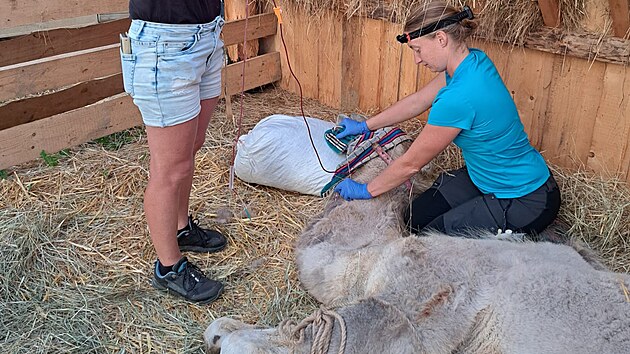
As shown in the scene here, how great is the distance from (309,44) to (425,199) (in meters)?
2.44

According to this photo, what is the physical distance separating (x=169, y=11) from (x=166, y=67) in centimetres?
24

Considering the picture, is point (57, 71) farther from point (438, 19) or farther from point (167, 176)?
point (438, 19)

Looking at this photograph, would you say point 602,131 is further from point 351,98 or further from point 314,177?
point 351,98

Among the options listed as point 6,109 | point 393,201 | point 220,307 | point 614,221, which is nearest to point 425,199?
point 393,201

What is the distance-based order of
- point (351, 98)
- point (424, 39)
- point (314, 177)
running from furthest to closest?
1. point (351, 98)
2. point (314, 177)
3. point (424, 39)

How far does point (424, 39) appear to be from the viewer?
324cm

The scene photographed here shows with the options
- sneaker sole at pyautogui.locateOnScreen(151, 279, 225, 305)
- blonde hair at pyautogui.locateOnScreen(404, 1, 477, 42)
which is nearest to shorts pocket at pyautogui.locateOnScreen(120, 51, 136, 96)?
sneaker sole at pyautogui.locateOnScreen(151, 279, 225, 305)

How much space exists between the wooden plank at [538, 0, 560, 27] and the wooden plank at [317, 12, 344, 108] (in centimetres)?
184

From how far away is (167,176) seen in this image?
3039 mm

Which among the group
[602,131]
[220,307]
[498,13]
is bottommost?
[220,307]

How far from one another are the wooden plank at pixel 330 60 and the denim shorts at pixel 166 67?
2466 mm

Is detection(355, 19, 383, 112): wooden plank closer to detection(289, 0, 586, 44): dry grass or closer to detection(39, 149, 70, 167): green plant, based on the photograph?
detection(289, 0, 586, 44): dry grass

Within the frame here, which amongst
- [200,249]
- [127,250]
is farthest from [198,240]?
[127,250]

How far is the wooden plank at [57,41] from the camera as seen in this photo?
181 inches
